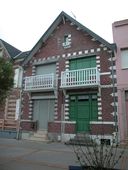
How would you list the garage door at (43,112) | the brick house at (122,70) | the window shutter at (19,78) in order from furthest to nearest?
the window shutter at (19,78)
the garage door at (43,112)
the brick house at (122,70)

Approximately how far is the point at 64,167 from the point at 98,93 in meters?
7.56

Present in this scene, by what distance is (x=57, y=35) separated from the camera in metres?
17.1

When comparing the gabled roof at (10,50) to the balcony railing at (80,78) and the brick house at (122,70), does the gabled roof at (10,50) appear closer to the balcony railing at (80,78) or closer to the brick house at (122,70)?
the balcony railing at (80,78)

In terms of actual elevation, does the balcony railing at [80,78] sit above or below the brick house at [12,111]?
above

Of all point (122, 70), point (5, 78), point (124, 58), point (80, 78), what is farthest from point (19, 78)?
point (5, 78)

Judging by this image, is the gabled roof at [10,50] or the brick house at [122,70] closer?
the brick house at [122,70]

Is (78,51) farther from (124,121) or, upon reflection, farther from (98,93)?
(124,121)

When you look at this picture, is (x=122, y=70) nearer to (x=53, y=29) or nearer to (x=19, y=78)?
(x=53, y=29)

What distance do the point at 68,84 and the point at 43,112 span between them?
3276 mm

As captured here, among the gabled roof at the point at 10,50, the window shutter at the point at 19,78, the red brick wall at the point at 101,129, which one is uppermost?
the gabled roof at the point at 10,50

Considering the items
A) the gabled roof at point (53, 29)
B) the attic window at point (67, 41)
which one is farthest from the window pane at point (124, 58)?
the attic window at point (67, 41)

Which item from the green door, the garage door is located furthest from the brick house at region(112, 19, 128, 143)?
the garage door

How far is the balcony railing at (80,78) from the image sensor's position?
13.6 m

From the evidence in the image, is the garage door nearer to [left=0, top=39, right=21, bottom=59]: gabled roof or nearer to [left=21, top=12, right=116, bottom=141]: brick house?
[left=21, top=12, right=116, bottom=141]: brick house
